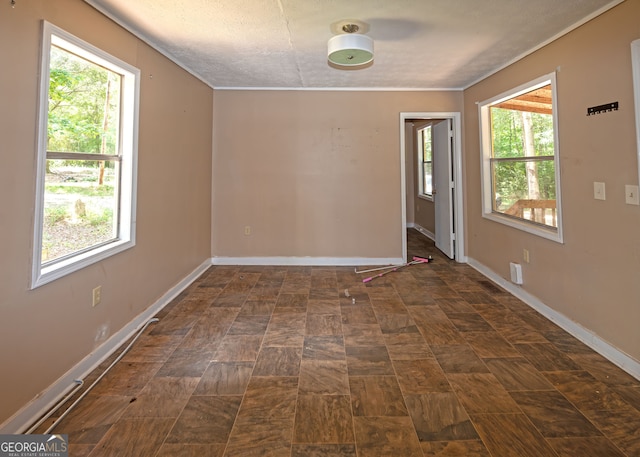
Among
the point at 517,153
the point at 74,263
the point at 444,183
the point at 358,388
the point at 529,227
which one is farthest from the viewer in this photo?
the point at 444,183

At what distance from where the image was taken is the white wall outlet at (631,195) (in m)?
2.08

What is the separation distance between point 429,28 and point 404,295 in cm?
249

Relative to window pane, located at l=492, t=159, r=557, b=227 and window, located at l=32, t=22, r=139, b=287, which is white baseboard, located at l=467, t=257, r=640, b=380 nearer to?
window pane, located at l=492, t=159, r=557, b=227

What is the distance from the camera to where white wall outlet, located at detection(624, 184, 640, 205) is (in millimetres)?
2076

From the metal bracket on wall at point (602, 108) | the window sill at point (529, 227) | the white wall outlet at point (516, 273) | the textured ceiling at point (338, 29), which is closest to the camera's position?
the metal bracket on wall at point (602, 108)

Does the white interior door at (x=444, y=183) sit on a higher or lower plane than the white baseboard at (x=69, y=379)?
higher

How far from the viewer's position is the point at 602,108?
232 centimetres

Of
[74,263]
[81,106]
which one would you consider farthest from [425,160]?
[74,263]

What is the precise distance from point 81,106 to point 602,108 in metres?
3.59

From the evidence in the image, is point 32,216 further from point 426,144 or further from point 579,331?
point 426,144

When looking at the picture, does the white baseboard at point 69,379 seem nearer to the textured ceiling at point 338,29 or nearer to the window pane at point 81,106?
the window pane at point 81,106

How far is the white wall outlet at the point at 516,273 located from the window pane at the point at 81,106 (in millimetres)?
3882

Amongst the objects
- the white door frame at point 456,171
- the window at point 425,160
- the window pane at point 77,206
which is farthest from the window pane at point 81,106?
the window at point 425,160

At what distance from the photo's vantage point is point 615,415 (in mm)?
1683
